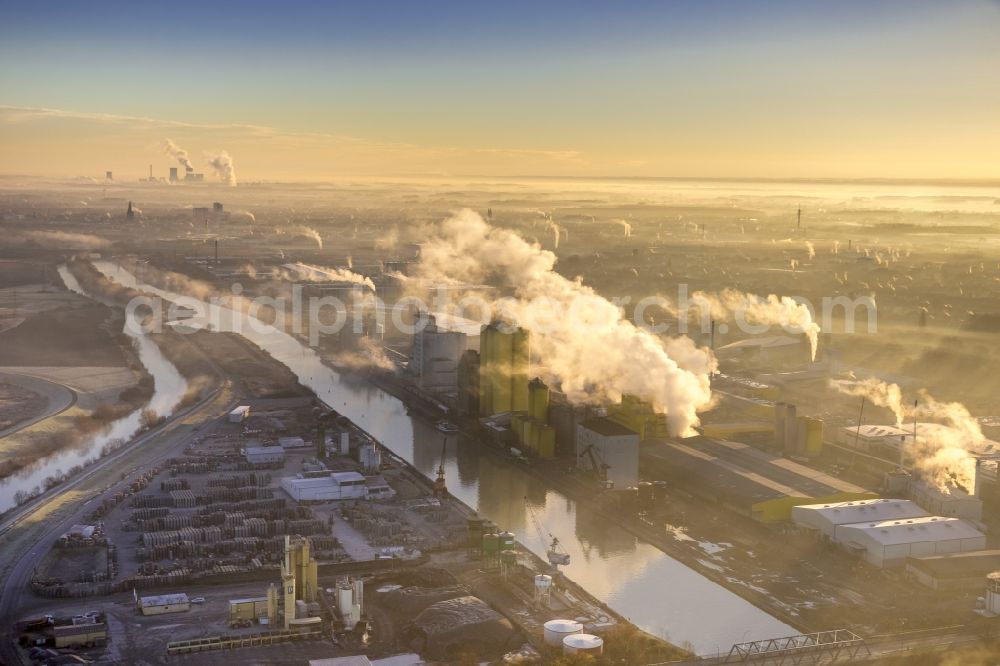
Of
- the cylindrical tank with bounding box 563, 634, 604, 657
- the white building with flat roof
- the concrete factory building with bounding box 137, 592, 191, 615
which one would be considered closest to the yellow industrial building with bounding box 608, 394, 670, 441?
the white building with flat roof

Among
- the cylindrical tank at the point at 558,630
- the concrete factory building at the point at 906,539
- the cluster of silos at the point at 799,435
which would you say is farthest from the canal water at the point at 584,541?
the cluster of silos at the point at 799,435

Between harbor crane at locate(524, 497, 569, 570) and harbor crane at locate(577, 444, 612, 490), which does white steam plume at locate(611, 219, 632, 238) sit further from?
harbor crane at locate(524, 497, 569, 570)

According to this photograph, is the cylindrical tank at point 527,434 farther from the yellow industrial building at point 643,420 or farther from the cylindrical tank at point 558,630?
the cylindrical tank at point 558,630

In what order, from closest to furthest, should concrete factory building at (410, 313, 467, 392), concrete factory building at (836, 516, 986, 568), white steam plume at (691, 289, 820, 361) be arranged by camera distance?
1. concrete factory building at (836, 516, 986, 568)
2. concrete factory building at (410, 313, 467, 392)
3. white steam plume at (691, 289, 820, 361)

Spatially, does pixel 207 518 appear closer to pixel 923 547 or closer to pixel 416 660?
pixel 416 660

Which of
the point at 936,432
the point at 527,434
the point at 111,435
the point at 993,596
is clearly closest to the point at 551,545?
the point at 527,434

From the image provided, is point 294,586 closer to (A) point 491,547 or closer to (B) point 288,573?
(B) point 288,573

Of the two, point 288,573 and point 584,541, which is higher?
point 288,573
